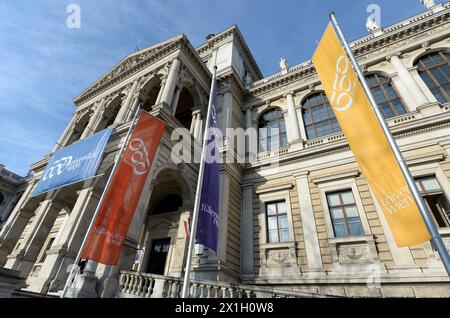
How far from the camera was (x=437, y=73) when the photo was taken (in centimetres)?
1212

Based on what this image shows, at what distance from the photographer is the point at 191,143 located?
13086mm

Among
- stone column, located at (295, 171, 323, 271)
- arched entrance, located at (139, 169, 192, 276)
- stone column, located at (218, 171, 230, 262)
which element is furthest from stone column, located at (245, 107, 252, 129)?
arched entrance, located at (139, 169, 192, 276)

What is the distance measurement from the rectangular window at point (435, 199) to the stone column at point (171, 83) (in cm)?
1248

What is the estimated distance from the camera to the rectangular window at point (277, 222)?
38.1 feet

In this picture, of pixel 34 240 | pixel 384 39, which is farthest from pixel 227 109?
pixel 34 240

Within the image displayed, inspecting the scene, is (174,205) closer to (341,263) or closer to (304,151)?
(304,151)

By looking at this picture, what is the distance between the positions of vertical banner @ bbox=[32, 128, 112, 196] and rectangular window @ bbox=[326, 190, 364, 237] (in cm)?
1120

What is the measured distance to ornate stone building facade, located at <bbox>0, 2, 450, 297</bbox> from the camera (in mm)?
9047

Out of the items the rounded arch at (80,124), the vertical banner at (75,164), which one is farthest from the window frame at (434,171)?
the rounded arch at (80,124)

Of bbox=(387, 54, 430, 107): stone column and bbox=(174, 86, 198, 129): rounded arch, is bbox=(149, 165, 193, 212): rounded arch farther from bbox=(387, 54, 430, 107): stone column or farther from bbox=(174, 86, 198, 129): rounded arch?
bbox=(387, 54, 430, 107): stone column

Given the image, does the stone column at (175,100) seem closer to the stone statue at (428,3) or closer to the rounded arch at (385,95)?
the rounded arch at (385,95)
